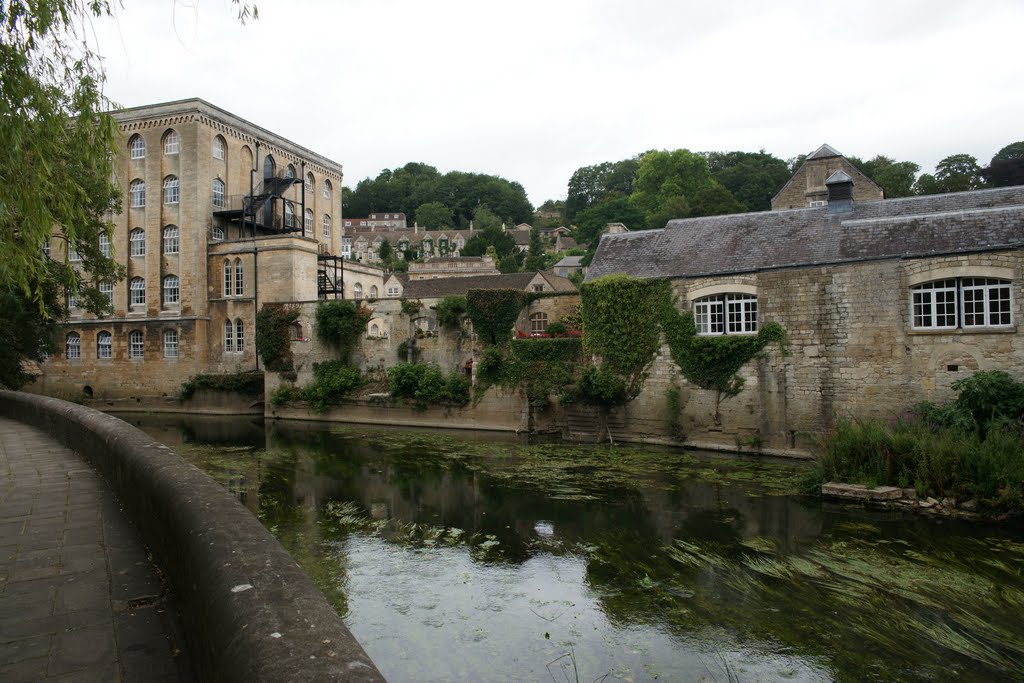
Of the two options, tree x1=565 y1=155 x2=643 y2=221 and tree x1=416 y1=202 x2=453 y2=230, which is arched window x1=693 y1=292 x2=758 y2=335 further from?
tree x1=565 y1=155 x2=643 y2=221

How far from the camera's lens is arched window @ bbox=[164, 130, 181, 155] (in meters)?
28.9

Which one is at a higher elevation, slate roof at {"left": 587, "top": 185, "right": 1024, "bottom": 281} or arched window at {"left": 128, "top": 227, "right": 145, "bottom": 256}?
arched window at {"left": 128, "top": 227, "right": 145, "bottom": 256}

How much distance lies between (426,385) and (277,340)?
7.30 meters

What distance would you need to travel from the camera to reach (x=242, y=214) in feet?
96.6

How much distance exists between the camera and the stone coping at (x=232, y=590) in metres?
2.33

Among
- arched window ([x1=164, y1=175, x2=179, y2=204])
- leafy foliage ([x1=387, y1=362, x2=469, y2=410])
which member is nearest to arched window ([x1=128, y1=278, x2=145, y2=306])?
arched window ([x1=164, y1=175, x2=179, y2=204])

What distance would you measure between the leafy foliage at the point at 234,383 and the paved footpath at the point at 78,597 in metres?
21.3

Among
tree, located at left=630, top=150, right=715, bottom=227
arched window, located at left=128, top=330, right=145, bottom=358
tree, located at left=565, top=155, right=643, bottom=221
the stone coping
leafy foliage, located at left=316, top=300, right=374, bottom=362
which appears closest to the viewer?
the stone coping

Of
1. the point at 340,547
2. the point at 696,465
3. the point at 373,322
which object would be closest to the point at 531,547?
the point at 340,547

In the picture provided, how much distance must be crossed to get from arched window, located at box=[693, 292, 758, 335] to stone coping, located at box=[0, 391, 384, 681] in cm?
1403

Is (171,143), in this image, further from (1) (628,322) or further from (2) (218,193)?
(1) (628,322)

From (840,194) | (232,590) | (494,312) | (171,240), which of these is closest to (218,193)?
(171,240)

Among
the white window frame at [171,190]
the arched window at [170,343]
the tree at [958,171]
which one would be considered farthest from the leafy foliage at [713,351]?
the tree at [958,171]

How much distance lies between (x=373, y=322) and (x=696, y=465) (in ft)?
47.1
